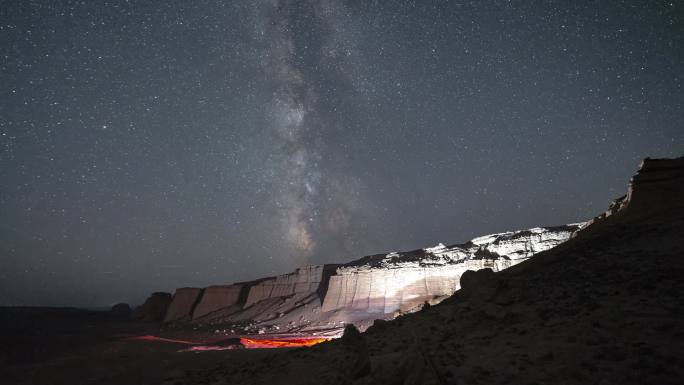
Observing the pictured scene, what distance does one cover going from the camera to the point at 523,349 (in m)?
6.48

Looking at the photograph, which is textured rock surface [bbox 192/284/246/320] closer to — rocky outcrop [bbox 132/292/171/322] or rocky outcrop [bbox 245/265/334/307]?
rocky outcrop [bbox 245/265/334/307]

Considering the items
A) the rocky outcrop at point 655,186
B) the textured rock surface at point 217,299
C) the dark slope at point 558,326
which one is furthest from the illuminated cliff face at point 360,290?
the dark slope at point 558,326

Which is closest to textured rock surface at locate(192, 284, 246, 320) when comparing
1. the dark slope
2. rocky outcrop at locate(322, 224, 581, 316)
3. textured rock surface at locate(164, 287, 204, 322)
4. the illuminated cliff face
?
the illuminated cliff face

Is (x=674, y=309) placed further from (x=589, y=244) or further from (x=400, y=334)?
(x=400, y=334)

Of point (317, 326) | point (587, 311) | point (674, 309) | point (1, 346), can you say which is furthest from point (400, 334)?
point (1, 346)

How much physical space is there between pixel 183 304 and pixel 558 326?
51.8 meters

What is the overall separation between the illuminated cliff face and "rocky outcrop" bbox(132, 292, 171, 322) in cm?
526

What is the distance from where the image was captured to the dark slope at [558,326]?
545 cm

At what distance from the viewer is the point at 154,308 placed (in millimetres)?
51812

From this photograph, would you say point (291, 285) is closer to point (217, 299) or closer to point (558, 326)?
point (217, 299)

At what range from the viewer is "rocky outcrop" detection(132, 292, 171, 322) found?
50625 millimetres

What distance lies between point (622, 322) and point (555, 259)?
5.05 m

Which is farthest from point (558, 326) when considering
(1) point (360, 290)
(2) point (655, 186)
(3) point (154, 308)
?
(3) point (154, 308)

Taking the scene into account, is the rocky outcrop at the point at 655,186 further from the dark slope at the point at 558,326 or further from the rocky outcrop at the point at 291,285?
the rocky outcrop at the point at 291,285
